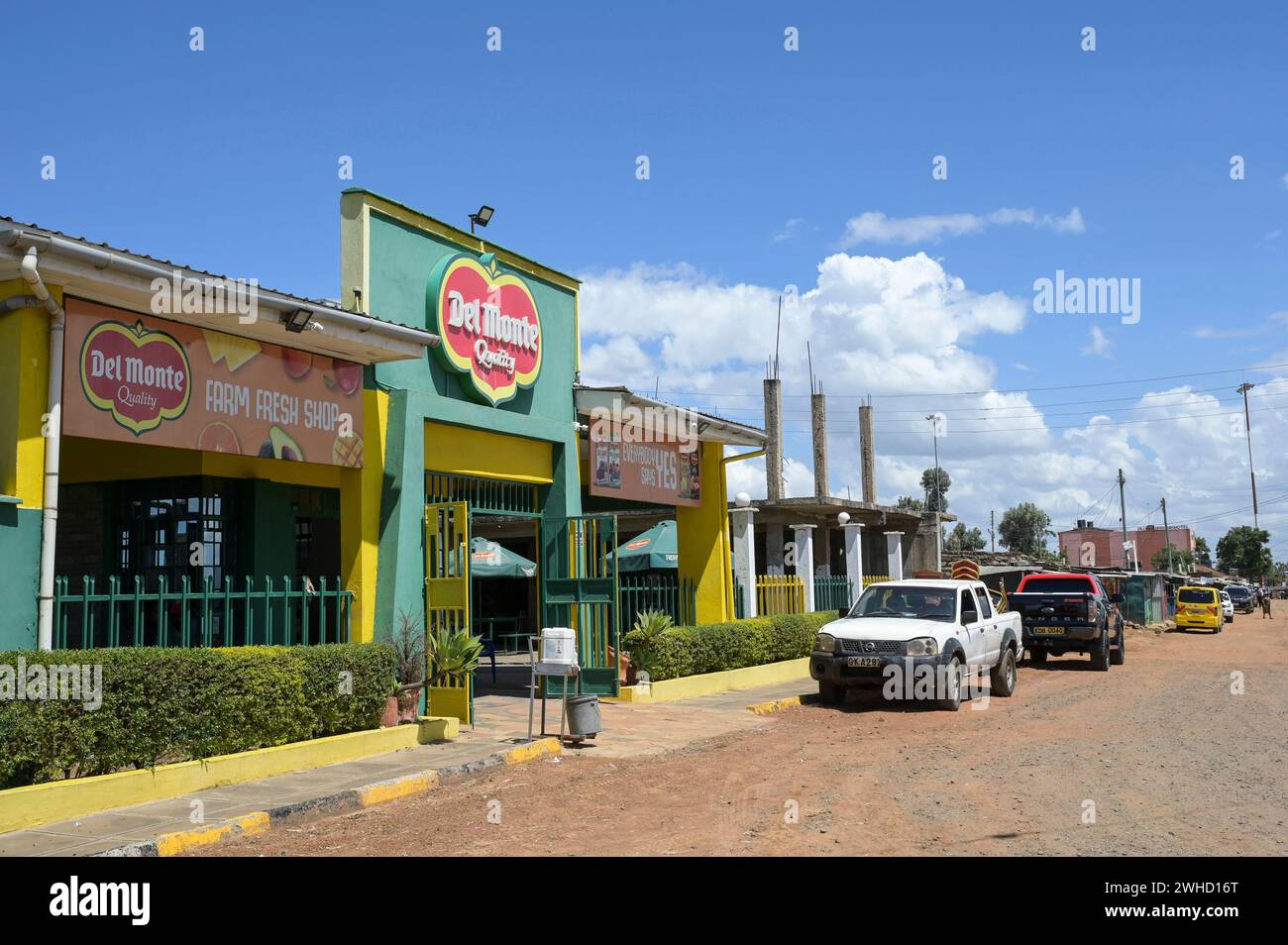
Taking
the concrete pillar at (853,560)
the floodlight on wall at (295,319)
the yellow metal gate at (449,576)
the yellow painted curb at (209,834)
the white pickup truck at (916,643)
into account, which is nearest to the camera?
the yellow painted curb at (209,834)

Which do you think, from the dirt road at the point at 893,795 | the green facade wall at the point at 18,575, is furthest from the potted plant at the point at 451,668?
the green facade wall at the point at 18,575

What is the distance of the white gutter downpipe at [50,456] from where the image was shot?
878 centimetres

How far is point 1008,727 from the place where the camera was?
12.7m

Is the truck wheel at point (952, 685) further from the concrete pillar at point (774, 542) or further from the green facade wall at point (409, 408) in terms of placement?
the concrete pillar at point (774, 542)

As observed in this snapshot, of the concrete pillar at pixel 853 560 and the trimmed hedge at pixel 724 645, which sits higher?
the concrete pillar at pixel 853 560

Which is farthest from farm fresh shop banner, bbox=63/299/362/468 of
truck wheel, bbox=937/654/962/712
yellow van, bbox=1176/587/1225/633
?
yellow van, bbox=1176/587/1225/633

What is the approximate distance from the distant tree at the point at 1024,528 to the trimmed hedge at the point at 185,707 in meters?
88.4

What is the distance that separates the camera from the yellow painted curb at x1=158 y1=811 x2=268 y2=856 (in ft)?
23.9

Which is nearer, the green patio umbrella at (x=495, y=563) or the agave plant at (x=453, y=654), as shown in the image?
the agave plant at (x=453, y=654)

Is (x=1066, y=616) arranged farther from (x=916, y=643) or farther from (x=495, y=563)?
(x=495, y=563)

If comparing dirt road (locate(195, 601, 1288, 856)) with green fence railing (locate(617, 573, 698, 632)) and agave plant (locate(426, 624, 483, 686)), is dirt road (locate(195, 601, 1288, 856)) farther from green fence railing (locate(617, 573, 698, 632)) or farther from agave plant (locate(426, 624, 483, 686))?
green fence railing (locate(617, 573, 698, 632))

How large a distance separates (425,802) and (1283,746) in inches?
332

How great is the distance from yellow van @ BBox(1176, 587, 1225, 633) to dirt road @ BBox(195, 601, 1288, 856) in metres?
30.6
